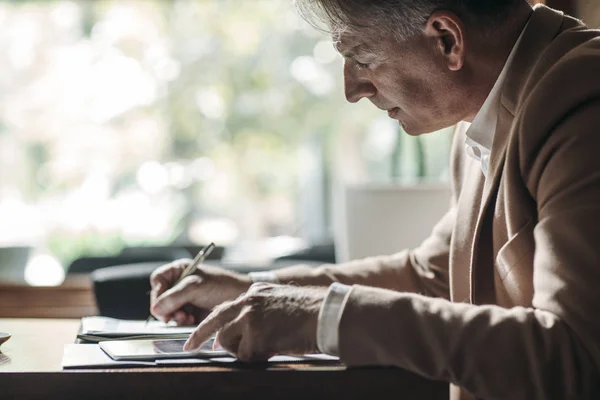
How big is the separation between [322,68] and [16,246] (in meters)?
1.64

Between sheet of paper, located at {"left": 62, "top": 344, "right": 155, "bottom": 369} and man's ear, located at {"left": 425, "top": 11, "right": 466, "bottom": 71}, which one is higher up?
man's ear, located at {"left": 425, "top": 11, "right": 466, "bottom": 71}

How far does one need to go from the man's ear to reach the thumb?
551 millimetres

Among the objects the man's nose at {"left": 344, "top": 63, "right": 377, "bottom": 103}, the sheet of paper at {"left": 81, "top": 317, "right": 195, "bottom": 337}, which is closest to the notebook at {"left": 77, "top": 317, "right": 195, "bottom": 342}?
the sheet of paper at {"left": 81, "top": 317, "right": 195, "bottom": 337}

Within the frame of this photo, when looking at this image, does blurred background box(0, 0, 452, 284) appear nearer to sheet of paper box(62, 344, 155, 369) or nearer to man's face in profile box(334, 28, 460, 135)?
man's face in profile box(334, 28, 460, 135)

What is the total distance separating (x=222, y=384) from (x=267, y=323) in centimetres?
9

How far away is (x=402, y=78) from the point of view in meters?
1.24

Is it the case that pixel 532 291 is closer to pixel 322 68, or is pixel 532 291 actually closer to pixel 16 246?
pixel 322 68

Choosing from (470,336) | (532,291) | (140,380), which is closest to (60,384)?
(140,380)

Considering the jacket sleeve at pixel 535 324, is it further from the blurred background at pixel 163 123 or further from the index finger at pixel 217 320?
the blurred background at pixel 163 123

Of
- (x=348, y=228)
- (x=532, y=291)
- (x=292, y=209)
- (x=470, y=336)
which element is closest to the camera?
(x=470, y=336)

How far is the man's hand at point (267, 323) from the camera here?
3.04 ft

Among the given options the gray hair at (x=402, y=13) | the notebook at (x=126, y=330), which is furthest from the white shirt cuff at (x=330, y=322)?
the gray hair at (x=402, y=13)

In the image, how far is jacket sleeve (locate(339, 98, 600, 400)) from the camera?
0.87 metres

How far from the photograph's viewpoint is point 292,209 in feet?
13.2
